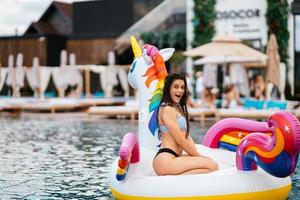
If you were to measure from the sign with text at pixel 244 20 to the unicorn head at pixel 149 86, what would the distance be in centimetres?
1883

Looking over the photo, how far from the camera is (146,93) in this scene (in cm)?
775

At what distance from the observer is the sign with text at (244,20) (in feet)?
86.0

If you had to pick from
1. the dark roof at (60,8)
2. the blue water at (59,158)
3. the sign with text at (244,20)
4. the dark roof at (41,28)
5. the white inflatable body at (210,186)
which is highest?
the dark roof at (60,8)

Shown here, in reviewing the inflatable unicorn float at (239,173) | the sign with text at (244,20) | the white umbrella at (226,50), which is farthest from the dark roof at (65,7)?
the inflatable unicorn float at (239,173)

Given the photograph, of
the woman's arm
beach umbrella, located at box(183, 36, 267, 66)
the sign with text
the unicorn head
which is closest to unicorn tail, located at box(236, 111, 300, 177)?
the woman's arm

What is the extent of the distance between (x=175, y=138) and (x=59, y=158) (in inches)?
188

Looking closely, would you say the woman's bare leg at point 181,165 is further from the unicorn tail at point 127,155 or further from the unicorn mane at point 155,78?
the unicorn mane at point 155,78

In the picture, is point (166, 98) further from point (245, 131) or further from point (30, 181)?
A: point (30, 181)

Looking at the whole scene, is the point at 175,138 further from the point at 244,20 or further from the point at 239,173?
the point at 244,20

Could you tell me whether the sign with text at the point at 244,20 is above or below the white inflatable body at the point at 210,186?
above

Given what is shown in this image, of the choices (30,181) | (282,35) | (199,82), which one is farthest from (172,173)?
(282,35)

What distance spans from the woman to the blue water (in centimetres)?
126

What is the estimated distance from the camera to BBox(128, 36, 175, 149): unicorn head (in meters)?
7.59

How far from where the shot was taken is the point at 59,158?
10.7 m
